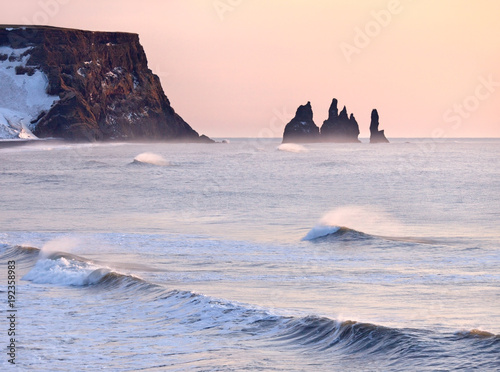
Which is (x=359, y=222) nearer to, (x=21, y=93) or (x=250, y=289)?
(x=250, y=289)

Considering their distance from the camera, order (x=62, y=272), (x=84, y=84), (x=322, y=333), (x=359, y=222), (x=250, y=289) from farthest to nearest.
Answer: (x=84, y=84) → (x=359, y=222) → (x=62, y=272) → (x=250, y=289) → (x=322, y=333)

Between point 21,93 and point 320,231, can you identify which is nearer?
point 320,231

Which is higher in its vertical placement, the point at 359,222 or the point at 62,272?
the point at 359,222

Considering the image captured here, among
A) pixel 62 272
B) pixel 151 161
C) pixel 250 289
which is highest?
pixel 151 161

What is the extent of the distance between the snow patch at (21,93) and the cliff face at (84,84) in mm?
232

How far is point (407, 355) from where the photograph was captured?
889 cm

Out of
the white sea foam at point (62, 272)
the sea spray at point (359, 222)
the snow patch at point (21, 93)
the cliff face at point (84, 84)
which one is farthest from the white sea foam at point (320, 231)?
the snow patch at point (21, 93)

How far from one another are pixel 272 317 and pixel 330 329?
1009 millimetres

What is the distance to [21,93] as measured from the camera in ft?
564

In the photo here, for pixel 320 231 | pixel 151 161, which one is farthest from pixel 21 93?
pixel 320 231

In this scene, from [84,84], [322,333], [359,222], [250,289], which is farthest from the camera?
[84,84]

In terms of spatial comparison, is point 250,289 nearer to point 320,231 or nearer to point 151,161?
point 320,231

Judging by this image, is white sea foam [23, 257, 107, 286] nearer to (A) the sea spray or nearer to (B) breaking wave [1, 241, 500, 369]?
(B) breaking wave [1, 241, 500, 369]

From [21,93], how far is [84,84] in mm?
14897
